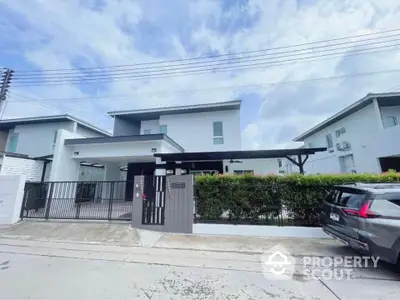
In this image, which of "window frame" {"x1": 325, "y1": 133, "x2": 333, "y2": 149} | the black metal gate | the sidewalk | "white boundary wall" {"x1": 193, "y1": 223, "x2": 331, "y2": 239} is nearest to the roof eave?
the black metal gate

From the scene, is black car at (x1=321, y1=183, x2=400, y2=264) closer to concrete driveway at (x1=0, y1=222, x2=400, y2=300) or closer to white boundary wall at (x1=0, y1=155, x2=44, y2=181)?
concrete driveway at (x1=0, y1=222, x2=400, y2=300)

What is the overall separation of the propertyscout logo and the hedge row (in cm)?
190

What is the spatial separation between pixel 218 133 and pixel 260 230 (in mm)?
9051

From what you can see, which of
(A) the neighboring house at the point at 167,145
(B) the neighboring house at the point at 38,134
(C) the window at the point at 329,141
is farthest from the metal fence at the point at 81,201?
(C) the window at the point at 329,141

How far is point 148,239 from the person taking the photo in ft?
20.0

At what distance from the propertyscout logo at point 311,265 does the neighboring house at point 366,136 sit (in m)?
12.3

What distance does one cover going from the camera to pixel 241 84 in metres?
12.2

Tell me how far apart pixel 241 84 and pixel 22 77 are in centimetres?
1260

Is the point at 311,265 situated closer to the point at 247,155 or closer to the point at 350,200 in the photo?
the point at 350,200

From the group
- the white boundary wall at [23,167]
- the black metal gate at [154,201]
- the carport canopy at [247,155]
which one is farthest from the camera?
the white boundary wall at [23,167]

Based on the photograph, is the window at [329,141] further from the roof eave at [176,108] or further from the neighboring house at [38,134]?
the neighboring house at [38,134]

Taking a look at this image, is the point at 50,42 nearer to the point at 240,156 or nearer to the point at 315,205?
the point at 240,156

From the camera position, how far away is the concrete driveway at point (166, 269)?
3127 millimetres

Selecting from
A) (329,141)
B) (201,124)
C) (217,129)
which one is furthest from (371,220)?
(329,141)
